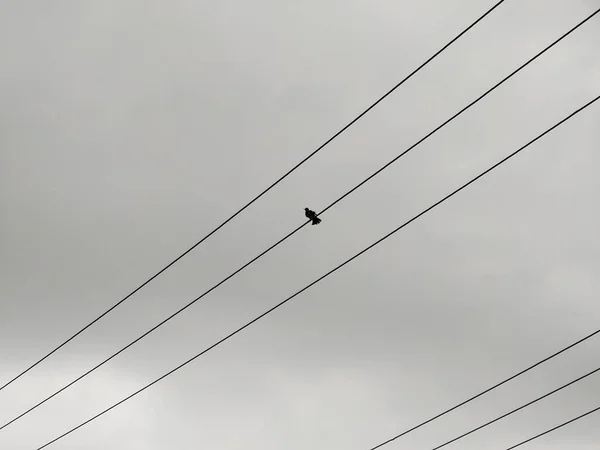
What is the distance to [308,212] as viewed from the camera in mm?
27453

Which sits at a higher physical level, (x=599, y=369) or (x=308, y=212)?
(x=308, y=212)

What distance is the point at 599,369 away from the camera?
27984 millimetres

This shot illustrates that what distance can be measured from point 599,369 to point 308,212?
10.8 meters
